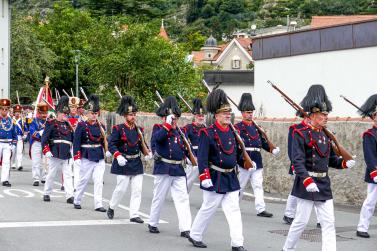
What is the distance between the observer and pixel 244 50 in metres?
124

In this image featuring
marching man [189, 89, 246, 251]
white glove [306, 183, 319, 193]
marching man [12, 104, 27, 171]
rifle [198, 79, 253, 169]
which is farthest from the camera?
marching man [12, 104, 27, 171]

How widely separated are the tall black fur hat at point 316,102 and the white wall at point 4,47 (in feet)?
163

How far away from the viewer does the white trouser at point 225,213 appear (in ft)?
31.6

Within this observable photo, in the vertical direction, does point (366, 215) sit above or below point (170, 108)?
below

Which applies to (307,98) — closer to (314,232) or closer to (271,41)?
(314,232)

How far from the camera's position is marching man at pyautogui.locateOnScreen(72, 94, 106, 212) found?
13852 mm

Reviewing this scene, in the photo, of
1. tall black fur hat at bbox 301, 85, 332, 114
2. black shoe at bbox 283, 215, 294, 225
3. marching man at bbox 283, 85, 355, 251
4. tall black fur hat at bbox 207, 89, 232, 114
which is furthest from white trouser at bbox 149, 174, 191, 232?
tall black fur hat at bbox 301, 85, 332, 114

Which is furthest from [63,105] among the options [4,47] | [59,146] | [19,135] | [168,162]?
[4,47]

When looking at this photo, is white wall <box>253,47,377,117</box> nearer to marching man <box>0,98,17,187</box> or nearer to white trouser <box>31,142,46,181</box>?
white trouser <box>31,142,46,181</box>

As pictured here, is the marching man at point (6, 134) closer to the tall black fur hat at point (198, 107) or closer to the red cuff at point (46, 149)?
the red cuff at point (46, 149)

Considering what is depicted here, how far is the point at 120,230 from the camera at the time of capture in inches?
451

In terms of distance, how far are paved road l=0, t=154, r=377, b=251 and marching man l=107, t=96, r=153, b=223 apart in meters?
0.36

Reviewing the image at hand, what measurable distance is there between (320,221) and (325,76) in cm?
2002

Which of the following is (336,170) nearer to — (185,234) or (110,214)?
(110,214)
